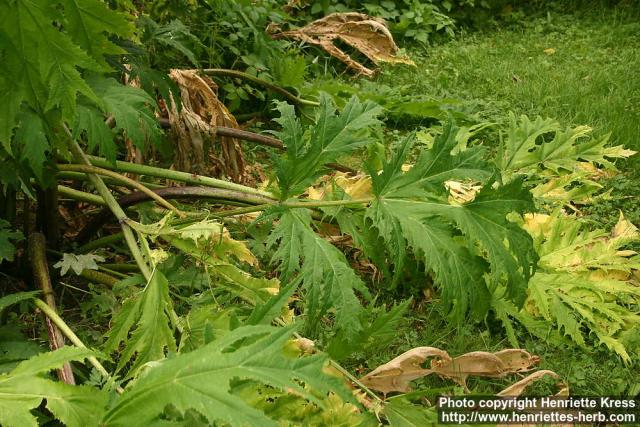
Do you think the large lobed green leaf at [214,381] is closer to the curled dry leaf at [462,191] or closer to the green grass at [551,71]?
the curled dry leaf at [462,191]

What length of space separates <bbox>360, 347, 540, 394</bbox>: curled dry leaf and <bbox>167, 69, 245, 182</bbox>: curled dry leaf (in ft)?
3.80

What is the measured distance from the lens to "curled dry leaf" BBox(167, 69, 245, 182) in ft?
8.13

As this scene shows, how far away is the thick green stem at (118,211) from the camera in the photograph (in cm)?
168

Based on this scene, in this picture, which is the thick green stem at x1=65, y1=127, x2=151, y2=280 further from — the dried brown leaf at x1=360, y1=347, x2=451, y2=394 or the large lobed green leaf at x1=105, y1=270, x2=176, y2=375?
the dried brown leaf at x1=360, y1=347, x2=451, y2=394

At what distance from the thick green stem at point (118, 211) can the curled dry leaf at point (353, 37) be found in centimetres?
248

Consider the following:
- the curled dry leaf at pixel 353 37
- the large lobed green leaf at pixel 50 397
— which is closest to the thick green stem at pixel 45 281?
the large lobed green leaf at pixel 50 397

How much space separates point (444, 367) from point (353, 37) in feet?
9.89

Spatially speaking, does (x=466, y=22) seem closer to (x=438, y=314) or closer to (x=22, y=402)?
(x=438, y=314)

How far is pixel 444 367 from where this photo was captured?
5.90 feet

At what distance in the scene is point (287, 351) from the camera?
1499 millimetres

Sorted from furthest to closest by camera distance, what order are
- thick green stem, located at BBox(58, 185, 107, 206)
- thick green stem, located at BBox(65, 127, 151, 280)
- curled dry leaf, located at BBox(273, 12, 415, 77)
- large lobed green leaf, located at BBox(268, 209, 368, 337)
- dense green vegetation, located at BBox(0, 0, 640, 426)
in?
curled dry leaf, located at BBox(273, 12, 415, 77), thick green stem, located at BBox(58, 185, 107, 206), thick green stem, located at BBox(65, 127, 151, 280), large lobed green leaf, located at BBox(268, 209, 368, 337), dense green vegetation, located at BBox(0, 0, 640, 426)

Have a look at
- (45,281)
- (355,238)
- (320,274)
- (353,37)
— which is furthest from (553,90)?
(45,281)

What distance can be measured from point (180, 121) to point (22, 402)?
5.34ft

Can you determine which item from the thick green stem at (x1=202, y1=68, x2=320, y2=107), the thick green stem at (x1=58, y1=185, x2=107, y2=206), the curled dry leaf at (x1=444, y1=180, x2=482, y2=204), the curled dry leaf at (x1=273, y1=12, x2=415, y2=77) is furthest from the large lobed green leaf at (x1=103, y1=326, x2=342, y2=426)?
the curled dry leaf at (x1=273, y1=12, x2=415, y2=77)
